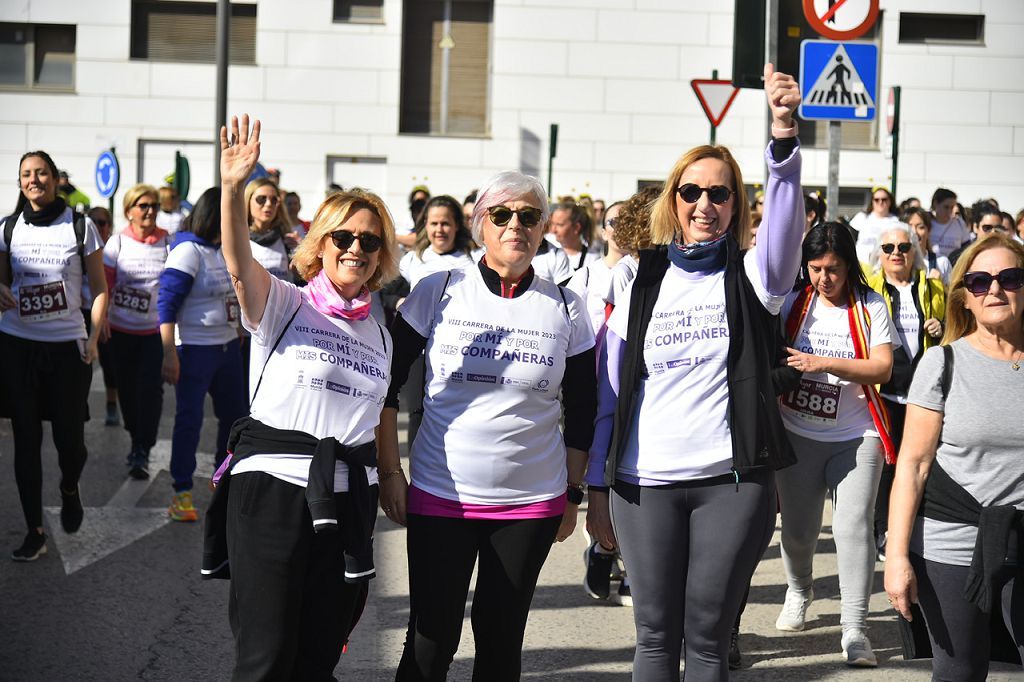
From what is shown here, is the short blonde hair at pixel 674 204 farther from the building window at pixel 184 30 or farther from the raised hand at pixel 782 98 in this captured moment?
the building window at pixel 184 30

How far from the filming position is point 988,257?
391cm

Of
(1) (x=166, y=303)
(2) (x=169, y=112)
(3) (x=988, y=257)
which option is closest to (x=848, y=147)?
(2) (x=169, y=112)

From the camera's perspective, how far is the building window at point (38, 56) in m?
23.4

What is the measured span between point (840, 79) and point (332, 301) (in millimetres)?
5818

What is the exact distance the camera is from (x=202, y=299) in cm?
800

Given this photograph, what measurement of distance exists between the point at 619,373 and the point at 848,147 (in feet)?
69.1

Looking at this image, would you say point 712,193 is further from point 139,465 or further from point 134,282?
point 134,282

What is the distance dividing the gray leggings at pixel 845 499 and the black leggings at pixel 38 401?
3885 mm

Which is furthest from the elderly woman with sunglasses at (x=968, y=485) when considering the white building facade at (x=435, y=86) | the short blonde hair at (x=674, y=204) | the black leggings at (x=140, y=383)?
the white building facade at (x=435, y=86)

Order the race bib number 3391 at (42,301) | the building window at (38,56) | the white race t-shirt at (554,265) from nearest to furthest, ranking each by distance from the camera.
Answer: the race bib number 3391 at (42,301)
the white race t-shirt at (554,265)
the building window at (38,56)

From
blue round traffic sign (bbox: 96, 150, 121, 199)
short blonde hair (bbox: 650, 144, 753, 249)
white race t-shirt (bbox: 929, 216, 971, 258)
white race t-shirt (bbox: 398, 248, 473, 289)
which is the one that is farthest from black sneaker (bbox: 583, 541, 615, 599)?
blue round traffic sign (bbox: 96, 150, 121, 199)

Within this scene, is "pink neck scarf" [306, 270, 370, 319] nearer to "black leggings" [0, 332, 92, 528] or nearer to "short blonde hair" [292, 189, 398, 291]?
"short blonde hair" [292, 189, 398, 291]

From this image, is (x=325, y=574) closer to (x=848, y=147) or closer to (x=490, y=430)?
(x=490, y=430)

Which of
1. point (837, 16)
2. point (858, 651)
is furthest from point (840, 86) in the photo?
point (858, 651)
